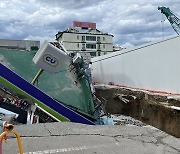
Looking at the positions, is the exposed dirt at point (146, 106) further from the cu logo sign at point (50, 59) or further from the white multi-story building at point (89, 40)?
the white multi-story building at point (89, 40)

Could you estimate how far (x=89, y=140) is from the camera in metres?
4.14

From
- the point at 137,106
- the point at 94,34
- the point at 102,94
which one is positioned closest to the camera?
the point at 137,106

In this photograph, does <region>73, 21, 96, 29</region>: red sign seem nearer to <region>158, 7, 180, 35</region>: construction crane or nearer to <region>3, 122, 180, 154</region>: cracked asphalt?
<region>158, 7, 180, 35</region>: construction crane

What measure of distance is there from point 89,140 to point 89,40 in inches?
2563

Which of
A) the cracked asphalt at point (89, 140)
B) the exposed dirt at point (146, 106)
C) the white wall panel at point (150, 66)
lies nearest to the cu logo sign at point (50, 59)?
the cracked asphalt at point (89, 140)

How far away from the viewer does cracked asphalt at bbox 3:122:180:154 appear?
12.1 feet

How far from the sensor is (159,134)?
468 cm

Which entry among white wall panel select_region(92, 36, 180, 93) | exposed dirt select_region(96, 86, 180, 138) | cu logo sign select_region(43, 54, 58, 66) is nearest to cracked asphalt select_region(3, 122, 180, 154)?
cu logo sign select_region(43, 54, 58, 66)

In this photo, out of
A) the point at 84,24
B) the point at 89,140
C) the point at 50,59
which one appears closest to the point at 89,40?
the point at 84,24

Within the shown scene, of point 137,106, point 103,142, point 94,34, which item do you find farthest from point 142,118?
point 94,34

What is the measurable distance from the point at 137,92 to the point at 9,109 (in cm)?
827

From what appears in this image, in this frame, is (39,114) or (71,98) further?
(71,98)

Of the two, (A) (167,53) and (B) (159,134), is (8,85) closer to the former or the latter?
(B) (159,134)

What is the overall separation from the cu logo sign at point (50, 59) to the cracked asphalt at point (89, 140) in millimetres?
2732
